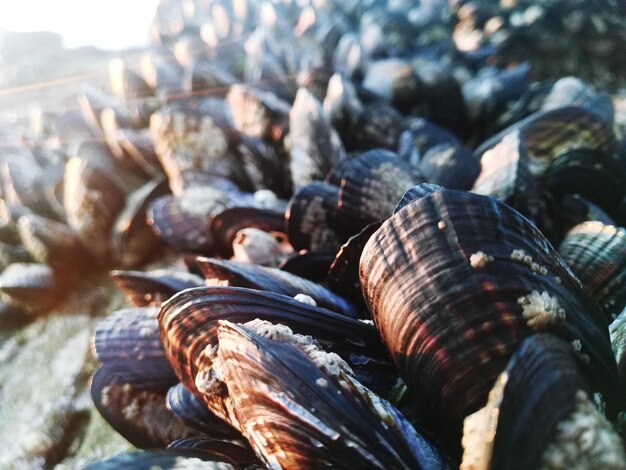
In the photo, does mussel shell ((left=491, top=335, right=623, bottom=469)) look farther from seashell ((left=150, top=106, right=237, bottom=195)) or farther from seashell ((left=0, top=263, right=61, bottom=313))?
seashell ((left=0, top=263, right=61, bottom=313))

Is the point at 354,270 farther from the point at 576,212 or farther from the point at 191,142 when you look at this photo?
the point at 191,142

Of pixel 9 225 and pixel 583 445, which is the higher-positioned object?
pixel 583 445

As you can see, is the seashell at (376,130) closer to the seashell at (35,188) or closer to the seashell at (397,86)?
the seashell at (397,86)

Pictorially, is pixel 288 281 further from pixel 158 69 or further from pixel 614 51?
pixel 158 69

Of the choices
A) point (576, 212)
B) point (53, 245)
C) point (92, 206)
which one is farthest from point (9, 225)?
point (576, 212)

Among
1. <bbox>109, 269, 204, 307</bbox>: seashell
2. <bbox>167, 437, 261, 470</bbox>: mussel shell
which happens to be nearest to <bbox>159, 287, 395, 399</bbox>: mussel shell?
<bbox>167, 437, 261, 470</bbox>: mussel shell

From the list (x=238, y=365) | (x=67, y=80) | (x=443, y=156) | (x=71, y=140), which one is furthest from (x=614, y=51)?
(x=67, y=80)

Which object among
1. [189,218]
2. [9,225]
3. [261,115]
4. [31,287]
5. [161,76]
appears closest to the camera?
[189,218]

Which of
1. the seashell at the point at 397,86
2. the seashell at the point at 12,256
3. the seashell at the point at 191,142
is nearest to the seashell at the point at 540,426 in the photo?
the seashell at the point at 191,142
